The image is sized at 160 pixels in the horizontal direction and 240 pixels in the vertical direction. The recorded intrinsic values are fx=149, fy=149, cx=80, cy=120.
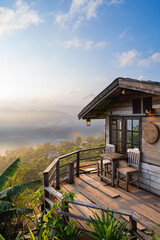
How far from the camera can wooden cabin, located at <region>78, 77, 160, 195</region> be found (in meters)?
4.42

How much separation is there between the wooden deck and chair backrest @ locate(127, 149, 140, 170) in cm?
76

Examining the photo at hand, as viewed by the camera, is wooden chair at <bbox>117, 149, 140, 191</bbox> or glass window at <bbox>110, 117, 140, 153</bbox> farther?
glass window at <bbox>110, 117, 140, 153</bbox>

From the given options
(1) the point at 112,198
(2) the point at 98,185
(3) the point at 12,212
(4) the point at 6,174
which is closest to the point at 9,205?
(3) the point at 12,212

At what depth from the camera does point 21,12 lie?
1106 centimetres

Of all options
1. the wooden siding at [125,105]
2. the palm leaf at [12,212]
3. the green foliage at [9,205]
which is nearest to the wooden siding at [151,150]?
the wooden siding at [125,105]

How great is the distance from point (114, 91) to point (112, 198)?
3.33 m

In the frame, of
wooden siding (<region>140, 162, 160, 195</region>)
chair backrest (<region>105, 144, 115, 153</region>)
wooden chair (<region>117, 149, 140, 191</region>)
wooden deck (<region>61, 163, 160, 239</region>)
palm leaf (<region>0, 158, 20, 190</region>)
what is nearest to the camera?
wooden deck (<region>61, 163, 160, 239</region>)

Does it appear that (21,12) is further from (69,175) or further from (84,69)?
(84,69)

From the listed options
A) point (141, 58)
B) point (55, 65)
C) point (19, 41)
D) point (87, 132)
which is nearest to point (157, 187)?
point (19, 41)

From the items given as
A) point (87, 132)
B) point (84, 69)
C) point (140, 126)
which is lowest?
point (87, 132)

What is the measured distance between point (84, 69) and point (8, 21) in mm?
16516

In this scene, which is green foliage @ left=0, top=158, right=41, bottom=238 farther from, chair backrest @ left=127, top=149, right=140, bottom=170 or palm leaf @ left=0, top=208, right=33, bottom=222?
chair backrest @ left=127, top=149, right=140, bottom=170

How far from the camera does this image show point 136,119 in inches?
205

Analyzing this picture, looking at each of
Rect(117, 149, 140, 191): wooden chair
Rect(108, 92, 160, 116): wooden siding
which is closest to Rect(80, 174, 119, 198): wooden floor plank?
Rect(117, 149, 140, 191): wooden chair
